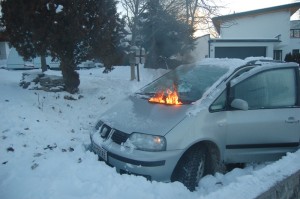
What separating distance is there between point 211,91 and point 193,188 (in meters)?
1.33

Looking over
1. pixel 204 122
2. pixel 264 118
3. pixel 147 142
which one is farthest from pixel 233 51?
pixel 147 142

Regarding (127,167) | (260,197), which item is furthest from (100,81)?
(260,197)

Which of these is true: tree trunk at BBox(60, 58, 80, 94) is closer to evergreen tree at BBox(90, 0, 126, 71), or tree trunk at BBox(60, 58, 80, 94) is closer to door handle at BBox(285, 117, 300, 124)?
evergreen tree at BBox(90, 0, 126, 71)

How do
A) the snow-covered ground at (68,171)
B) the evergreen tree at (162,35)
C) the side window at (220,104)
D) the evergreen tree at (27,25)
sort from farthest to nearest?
the evergreen tree at (162,35)
the evergreen tree at (27,25)
the side window at (220,104)
the snow-covered ground at (68,171)

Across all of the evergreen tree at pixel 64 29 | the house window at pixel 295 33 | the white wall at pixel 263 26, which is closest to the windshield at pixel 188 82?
the evergreen tree at pixel 64 29

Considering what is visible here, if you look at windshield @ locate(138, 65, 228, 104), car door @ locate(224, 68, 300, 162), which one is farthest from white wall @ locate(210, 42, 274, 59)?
car door @ locate(224, 68, 300, 162)

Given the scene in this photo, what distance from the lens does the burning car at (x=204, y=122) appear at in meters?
4.06

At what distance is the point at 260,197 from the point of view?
3.07 metres

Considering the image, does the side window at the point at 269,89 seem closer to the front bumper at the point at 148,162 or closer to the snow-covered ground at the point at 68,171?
the snow-covered ground at the point at 68,171

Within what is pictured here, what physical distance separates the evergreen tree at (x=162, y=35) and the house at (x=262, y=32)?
5.81 metres

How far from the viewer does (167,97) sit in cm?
484

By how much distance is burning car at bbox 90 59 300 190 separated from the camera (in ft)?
13.3

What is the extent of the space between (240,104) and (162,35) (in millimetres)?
17215

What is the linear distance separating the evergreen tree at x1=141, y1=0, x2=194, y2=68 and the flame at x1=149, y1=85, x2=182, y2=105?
15690 millimetres
